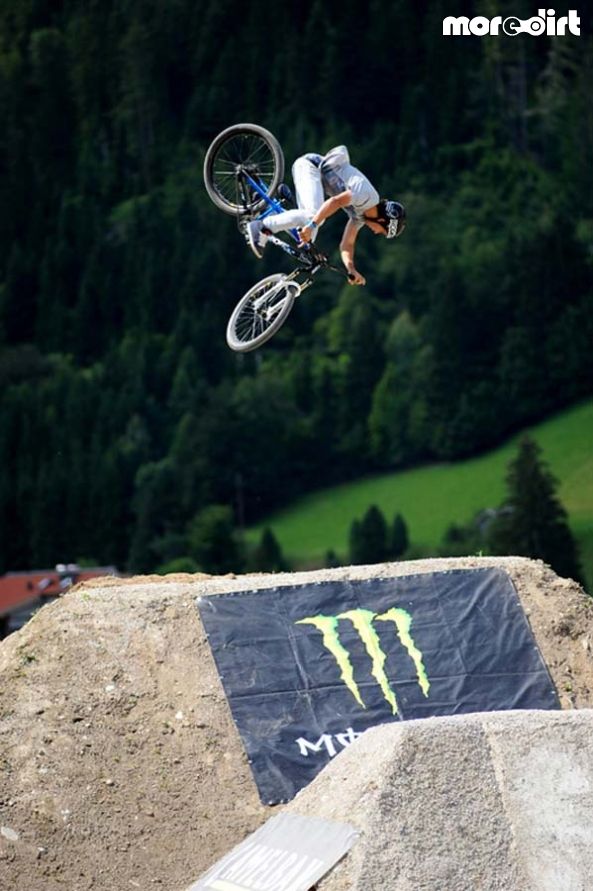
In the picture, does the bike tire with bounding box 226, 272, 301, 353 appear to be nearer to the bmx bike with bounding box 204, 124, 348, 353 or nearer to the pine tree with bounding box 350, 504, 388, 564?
the bmx bike with bounding box 204, 124, 348, 353

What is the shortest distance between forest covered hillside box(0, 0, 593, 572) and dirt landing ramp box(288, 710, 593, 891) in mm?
37557

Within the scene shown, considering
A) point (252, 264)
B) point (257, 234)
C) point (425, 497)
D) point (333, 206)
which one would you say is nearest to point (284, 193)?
point (257, 234)

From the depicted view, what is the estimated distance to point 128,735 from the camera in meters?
13.3

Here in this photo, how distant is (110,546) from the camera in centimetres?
4872

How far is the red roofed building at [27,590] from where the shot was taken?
128 ft

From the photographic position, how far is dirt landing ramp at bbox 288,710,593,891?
10.1 meters

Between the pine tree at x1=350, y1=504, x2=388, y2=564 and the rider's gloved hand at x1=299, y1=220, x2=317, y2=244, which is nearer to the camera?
the rider's gloved hand at x1=299, y1=220, x2=317, y2=244

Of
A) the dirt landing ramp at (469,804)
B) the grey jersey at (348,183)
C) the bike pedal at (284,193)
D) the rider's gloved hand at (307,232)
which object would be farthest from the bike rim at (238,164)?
the dirt landing ramp at (469,804)

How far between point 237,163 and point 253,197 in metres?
0.36

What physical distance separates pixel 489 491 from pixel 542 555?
18.6 feet

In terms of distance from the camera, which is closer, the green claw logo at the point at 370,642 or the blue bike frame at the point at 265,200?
the green claw logo at the point at 370,642

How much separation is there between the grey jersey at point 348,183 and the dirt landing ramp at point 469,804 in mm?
4855

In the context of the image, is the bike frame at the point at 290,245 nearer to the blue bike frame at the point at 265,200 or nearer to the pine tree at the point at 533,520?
the blue bike frame at the point at 265,200

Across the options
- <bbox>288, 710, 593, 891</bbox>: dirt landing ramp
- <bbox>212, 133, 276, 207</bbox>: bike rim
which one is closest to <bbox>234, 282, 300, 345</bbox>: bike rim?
<bbox>212, 133, 276, 207</bbox>: bike rim
